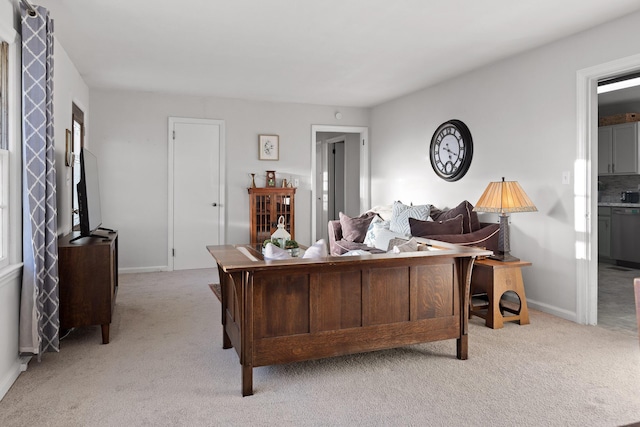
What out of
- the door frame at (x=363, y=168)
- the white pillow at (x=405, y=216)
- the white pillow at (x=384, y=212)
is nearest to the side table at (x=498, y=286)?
the white pillow at (x=405, y=216)

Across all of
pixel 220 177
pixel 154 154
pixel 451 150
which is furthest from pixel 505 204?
pixel 154 154

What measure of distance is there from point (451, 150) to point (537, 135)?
3.91 feet

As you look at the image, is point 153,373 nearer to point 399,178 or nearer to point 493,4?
point 493,4

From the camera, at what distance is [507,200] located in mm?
3840

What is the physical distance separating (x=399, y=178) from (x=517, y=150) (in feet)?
6.97

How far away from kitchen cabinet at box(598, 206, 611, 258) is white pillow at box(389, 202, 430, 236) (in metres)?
3.48

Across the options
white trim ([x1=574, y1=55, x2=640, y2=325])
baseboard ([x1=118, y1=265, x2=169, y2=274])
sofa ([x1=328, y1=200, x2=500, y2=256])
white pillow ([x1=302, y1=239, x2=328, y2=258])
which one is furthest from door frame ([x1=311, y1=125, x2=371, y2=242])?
white pillow ([x1=302, y1=239, x2=328, y2=258])

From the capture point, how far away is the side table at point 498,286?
3568 mm

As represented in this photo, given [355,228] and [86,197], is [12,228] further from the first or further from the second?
[355,228]

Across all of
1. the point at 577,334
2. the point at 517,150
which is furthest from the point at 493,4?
the point at 577,334

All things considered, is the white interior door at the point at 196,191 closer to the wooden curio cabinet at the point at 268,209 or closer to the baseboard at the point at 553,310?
the wooden curio cabinet at the point at 268,209

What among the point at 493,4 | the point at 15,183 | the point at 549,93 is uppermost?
the point at 493,4

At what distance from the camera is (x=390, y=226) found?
5.19 m

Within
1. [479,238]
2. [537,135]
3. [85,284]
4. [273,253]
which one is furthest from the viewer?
[479,238]
